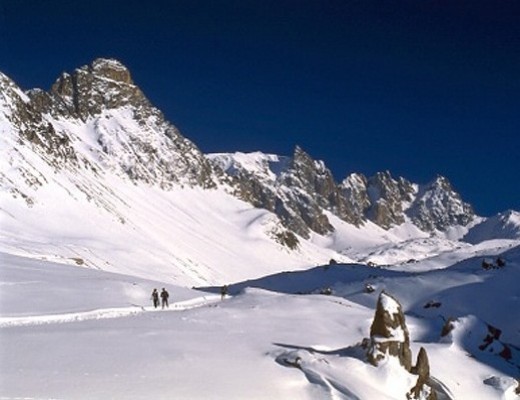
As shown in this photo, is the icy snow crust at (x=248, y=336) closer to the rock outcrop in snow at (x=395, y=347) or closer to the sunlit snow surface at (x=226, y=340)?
the sunlit snow surface at (x=226, y=340)

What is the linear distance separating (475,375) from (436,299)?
16261 millimetres

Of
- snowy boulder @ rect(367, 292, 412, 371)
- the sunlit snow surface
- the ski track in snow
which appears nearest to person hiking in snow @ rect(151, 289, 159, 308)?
the ski track in snow

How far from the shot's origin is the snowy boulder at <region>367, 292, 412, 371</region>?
2839cm

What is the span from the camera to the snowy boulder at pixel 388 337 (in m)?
28.4

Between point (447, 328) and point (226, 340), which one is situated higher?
point (447, 328)

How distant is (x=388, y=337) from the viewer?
96.5 ft

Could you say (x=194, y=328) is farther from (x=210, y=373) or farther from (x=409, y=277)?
(x=409, y=277)

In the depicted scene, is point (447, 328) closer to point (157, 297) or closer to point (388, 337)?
point (388, 337)

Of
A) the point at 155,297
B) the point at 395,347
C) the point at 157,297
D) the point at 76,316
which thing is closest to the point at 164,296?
the point at 157,297

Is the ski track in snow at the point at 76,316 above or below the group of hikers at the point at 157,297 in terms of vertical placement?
below

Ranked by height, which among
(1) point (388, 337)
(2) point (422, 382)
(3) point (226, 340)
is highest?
(1) point (388, 337)

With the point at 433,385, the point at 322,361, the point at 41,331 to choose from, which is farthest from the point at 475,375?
the point at 41,331

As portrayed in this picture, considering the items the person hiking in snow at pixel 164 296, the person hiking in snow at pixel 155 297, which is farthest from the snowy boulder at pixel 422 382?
the person hiking in snow at pixel 155 297

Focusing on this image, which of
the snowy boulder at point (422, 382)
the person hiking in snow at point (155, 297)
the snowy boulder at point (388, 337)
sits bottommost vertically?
the snowy boulder at point (422, 382)
